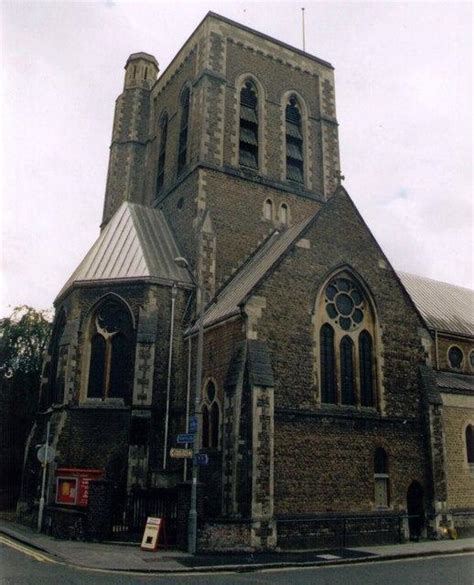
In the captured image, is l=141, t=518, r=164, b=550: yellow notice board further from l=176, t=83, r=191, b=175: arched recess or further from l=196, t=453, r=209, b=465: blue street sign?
l=176, t=83, r=191, b=175: arched recess

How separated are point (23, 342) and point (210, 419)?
Result: 20.7m

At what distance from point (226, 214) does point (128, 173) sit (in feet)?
31.8

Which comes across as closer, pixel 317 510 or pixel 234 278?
pixel 317 510

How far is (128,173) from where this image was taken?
32.9m

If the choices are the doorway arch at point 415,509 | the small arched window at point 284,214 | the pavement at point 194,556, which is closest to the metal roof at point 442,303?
the small arched window at point 284,214

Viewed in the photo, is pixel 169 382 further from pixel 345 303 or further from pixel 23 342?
pixel 23 342

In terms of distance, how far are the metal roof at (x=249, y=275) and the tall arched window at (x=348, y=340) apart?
2547mm

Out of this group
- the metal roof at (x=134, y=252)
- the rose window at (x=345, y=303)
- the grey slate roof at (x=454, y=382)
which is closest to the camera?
the rose window at (x=345, y=303)

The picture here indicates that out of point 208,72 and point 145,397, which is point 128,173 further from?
point 145,397

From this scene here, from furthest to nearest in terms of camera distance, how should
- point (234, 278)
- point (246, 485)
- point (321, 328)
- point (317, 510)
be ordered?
point (234, 278) < point (321, 328) < point (317, 510) < point (246, 485)

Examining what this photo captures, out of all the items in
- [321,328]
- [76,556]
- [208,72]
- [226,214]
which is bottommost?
[76,556]

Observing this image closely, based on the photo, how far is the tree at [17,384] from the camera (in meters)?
30.5

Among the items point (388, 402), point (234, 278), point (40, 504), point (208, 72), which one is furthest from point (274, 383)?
point (208, 72)

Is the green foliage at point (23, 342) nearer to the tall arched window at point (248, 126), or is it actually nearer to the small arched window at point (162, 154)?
the small arched window at point (162, 154)
